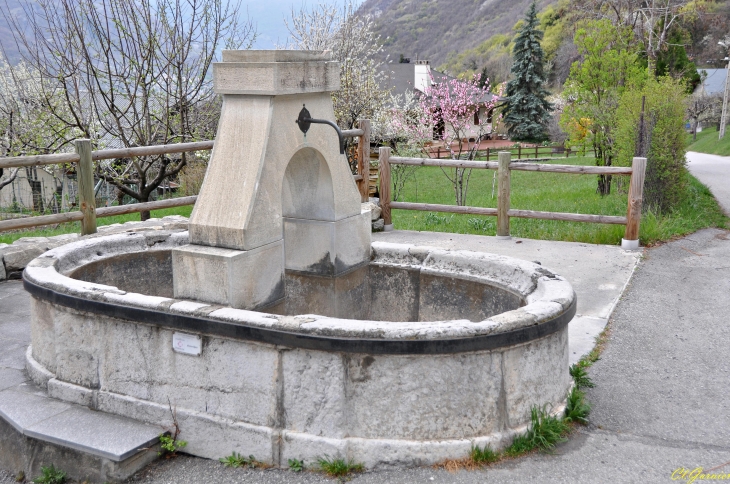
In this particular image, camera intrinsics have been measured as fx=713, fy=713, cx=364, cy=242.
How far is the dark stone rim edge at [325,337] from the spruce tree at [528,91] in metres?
43.1

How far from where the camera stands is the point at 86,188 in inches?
299

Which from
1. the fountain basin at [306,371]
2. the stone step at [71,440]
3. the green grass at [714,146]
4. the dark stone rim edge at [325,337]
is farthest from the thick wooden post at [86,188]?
the green grass at [714,146]

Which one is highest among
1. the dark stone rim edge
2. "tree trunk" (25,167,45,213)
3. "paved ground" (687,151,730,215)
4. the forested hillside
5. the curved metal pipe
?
the forested hillside

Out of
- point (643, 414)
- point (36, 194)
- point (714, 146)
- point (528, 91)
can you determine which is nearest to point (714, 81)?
point (528, 91)

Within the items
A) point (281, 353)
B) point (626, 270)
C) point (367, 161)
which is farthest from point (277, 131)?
point (367, 161)

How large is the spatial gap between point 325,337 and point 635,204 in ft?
19.9

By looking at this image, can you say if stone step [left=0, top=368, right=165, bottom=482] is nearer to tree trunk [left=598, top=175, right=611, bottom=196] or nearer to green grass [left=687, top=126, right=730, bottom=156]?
tree trunk [left=598, top=175, right=611, bottom=196]

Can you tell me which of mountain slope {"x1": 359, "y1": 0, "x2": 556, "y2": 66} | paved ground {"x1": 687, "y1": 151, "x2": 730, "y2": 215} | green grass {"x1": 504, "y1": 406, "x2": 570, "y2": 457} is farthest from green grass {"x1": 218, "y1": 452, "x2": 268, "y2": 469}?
mountain slope {"x1": 359, "y1": 0, "x2": 556, "y2": 66}

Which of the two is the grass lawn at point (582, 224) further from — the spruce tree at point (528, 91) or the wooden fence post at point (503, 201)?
the spruce tree at point (528, 91)

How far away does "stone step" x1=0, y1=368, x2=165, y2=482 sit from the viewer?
150 inches

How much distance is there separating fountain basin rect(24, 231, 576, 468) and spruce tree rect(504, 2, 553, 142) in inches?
1677

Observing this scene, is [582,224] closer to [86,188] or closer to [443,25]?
[86,188]

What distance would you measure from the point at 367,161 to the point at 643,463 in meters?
7.07

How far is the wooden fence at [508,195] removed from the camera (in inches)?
336
